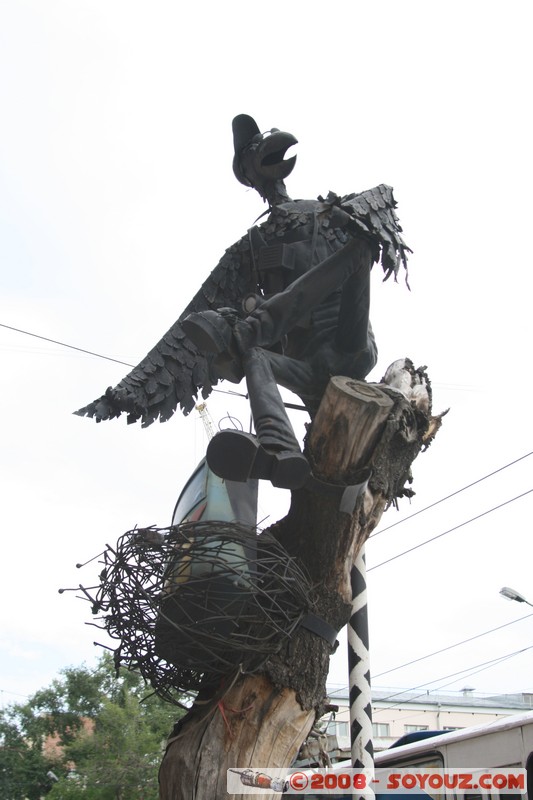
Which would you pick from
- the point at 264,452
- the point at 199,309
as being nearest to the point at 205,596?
the point at 264,452

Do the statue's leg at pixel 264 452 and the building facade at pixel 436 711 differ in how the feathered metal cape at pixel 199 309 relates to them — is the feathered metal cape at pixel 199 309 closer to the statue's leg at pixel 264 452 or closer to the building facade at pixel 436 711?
the statue's leg at pixel 264 452

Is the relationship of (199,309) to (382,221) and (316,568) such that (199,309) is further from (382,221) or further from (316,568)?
(316,568)

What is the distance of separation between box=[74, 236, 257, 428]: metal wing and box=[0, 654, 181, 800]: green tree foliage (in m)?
14.3

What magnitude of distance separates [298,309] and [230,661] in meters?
1.81

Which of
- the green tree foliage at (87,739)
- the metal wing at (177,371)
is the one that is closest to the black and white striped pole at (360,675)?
the metal wing at (177,371)

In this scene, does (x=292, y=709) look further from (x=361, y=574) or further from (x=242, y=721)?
(x=361, y=574)

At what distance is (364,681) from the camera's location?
15.1ft

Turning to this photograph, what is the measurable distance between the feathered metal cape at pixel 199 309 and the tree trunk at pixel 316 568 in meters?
0.81

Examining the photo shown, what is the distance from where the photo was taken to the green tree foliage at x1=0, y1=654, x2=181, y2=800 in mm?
19953

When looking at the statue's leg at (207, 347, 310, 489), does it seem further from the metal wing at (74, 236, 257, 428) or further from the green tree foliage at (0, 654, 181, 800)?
the green tree foliage at (0, 654, 181, 800)

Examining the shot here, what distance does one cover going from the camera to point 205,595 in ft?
12.3

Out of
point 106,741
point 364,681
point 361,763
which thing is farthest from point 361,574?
point 106,741

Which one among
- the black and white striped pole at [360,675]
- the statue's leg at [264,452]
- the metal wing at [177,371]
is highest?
the metal wing at [177,371]

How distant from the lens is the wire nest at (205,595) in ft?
12.3
